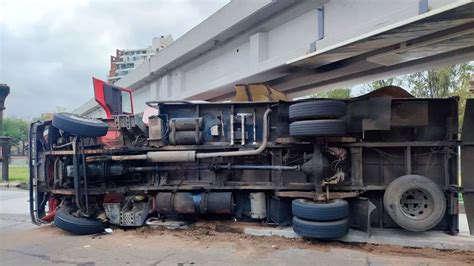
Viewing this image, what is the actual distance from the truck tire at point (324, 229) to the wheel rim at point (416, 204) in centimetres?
93

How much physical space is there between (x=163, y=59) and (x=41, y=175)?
5159 mm

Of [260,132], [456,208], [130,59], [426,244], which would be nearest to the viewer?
[426,244]

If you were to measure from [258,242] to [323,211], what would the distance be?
1051 mm

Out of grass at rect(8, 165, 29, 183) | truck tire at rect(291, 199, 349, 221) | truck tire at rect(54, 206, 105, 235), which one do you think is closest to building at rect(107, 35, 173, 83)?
grass at rect(8, 165, 29, 183)

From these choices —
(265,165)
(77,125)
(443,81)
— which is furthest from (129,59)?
(265,165)

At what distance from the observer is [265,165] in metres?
5.76

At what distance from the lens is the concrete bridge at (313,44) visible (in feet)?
14.8

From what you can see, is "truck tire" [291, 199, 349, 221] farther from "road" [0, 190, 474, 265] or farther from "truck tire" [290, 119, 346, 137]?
"truck tire" [290, 119, 346, 137]

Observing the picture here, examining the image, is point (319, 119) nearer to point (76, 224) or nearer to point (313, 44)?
point (313, 44)

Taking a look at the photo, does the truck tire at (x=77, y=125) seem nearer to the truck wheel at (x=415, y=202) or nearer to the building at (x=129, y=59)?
the truck wheel at (x=415, y=202)

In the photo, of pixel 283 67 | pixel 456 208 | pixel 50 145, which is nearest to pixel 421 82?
pixel 283 67

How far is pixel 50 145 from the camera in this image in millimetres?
6270

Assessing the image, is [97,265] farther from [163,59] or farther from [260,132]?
[163,59]

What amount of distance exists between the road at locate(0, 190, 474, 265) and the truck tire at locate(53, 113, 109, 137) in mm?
1645
